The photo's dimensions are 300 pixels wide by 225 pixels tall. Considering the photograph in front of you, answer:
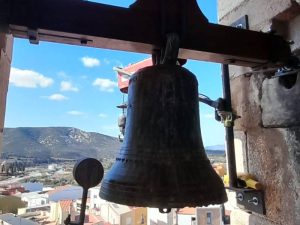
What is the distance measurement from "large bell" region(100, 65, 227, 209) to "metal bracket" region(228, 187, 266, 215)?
48cm

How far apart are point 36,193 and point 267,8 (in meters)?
4.02

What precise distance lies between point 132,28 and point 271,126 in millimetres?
762

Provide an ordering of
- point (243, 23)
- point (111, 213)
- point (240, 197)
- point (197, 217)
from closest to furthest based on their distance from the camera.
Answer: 1. point (240, 197)
2. point (243, 23)
3. point (111, 213)
4. point (197, 217)

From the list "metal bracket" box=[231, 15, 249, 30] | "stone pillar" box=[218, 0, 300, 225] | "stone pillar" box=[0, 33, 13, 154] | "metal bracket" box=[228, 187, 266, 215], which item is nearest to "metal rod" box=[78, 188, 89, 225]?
"stone pillar" box=[0, 33, 13, 154]

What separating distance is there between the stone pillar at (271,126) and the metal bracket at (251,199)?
1.0 inches

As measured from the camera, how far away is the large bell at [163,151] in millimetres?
835

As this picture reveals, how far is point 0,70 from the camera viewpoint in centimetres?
105

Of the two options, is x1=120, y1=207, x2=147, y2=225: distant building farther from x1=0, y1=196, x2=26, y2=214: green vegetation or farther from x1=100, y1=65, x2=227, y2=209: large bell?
x1=100, y1=65, x2=227, y2=209: large bell

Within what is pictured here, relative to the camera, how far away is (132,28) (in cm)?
102

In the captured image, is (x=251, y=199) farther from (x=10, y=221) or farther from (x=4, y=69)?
(x=10, y=221)

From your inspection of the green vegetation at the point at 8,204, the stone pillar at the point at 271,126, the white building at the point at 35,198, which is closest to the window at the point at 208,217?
the white building at the point at 35,198

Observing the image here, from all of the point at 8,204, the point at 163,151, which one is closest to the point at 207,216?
the point at 8,204

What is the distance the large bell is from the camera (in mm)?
835

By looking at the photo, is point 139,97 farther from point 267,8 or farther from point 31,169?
point 31,169
